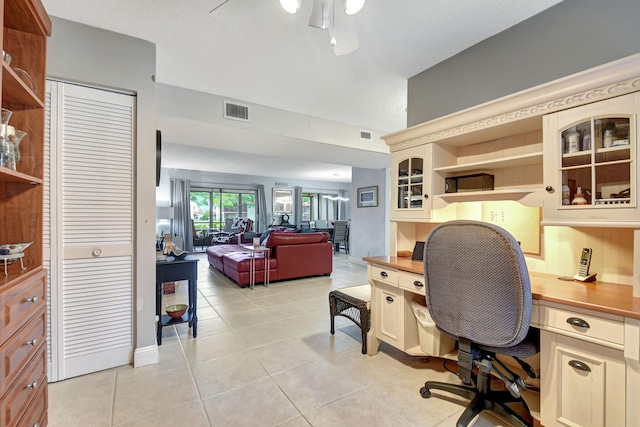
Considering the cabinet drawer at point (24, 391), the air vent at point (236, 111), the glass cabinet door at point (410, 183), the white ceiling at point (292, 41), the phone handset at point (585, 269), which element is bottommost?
the cabinet drawer at point (24, 391)

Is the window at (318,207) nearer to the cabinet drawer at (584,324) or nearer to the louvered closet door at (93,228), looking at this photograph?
the louvered closet door at (93,228)

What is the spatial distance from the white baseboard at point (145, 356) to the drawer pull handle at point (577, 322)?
2.70 metres

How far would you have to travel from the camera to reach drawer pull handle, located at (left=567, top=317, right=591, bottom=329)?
1291 millimetres

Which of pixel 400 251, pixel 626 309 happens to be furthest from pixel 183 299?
pixel 626 309

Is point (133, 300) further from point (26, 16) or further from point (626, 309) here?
point (626, 309)

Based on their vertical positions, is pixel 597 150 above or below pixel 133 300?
above

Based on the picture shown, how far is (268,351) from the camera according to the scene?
8.20ft

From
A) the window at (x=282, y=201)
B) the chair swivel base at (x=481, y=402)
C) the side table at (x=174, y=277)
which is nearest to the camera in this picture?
the chair swivel base at (x=481, y=402)

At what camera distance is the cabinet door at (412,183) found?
2.35 m

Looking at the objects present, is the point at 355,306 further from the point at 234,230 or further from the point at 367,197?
the point at 234,230

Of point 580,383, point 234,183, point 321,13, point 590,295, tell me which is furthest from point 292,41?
point 234,183

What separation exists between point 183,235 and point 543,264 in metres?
8.85

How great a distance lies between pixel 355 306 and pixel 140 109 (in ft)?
7.84

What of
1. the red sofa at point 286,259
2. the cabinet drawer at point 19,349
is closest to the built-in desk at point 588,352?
the cabinet drawer at point 19,349
